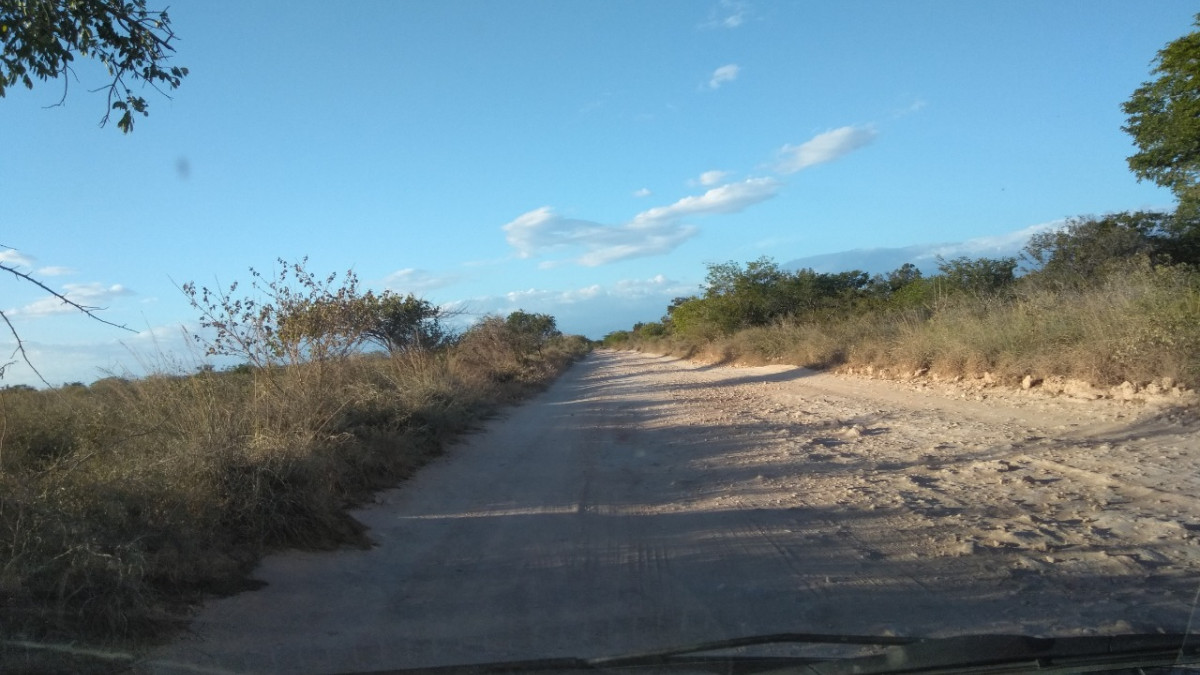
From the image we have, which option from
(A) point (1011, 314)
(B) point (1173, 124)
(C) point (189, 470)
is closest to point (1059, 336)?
(A) point (1011, 314)

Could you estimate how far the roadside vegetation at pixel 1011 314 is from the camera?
12008 mm

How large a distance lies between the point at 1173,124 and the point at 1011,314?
6869mm

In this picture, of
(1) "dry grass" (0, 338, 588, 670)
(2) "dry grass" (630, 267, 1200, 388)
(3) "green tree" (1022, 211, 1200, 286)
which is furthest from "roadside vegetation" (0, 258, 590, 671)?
(3) "green tree" (1022, 211, 1200, 286)

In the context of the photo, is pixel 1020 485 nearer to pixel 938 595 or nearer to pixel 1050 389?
pixel 938 595

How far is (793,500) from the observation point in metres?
7.95

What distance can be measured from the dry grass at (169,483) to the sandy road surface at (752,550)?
375 mm

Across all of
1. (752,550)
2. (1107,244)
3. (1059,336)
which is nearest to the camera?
(752,550)

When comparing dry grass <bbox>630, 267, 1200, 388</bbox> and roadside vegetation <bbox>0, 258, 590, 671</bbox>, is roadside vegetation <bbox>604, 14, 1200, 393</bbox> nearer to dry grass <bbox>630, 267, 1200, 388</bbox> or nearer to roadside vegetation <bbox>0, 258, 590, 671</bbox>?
dry grass <bbox>630, 267, 1200, 388</bbox>

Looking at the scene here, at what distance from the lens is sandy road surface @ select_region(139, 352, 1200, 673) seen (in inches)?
186

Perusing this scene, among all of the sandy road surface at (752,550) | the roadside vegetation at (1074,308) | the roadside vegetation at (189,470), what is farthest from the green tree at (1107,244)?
the roadside vegetation at (189,470)

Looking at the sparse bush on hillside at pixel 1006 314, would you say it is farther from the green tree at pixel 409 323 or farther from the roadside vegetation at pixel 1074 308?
the green tree at pixel 409 323

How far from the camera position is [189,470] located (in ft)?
21.7

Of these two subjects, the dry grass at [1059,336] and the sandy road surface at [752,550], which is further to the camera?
the dry grass at [1059,336]

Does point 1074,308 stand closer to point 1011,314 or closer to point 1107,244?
point 1011,314
